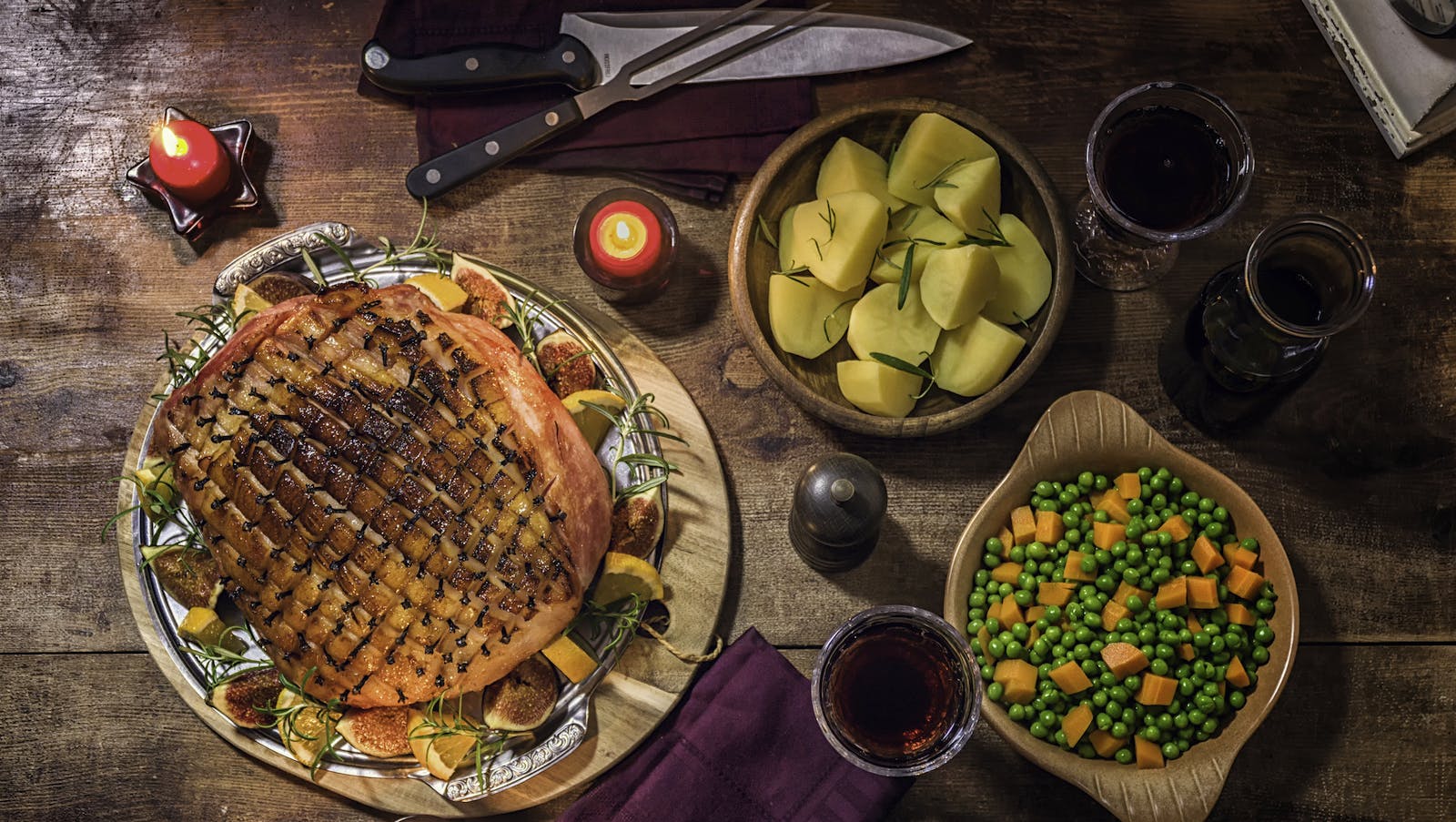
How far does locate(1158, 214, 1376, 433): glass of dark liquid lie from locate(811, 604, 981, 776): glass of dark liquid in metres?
1.01

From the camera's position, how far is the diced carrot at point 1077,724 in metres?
2.46

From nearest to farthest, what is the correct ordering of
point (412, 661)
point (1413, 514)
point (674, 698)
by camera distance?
point (412, 661) < point (674, 698) < point (1413, 514)

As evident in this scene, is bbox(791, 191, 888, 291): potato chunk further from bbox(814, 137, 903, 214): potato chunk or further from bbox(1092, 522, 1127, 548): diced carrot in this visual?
bbox(1092, 522, 1127, 548): diced carrot

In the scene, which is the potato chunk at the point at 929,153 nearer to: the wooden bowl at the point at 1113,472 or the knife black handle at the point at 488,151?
the wooden bowl at the point at 1113,472

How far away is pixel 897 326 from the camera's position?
8.48 ft

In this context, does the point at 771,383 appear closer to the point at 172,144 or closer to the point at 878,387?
the point at 878,387

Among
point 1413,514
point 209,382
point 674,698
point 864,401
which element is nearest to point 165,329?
point 209,382

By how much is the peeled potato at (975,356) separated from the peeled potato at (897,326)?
45 mm

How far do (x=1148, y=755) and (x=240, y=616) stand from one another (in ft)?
7.57

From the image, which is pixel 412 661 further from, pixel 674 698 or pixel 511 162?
pixel 511 162

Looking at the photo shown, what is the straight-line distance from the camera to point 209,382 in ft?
7.97

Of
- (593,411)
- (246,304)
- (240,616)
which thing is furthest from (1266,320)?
(240,616)

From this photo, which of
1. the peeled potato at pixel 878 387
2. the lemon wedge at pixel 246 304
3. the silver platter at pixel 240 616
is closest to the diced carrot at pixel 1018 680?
the peeled potato at pixel 878 387

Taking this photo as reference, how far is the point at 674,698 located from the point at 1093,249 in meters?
1.67
